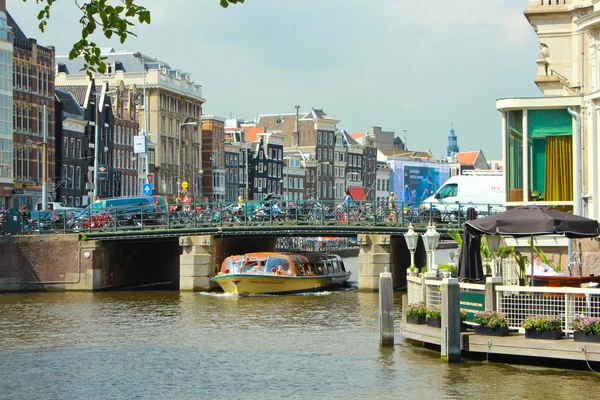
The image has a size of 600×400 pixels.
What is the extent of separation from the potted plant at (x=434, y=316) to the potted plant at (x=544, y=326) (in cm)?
306

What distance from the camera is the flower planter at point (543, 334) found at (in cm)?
2395

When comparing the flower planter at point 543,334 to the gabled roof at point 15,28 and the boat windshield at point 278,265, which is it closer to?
the boat windshield at point 278,265

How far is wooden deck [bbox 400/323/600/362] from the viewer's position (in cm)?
2341

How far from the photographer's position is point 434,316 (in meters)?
27.1

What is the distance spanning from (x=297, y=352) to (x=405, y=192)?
15484 centimetres

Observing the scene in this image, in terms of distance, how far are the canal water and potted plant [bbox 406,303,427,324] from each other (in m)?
0.81

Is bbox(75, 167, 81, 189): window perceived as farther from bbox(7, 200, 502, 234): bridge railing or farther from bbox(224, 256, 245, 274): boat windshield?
bbox(224, 256, 245, 274): boat windshield

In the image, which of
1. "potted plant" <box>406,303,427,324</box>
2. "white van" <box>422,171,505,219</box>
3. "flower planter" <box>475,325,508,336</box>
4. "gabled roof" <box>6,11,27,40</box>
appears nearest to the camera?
"flower planter" <box>475,325,508,336</box>

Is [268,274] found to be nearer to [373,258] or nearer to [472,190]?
[373,258]

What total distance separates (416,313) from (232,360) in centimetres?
481

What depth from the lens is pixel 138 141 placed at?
93.4 metres

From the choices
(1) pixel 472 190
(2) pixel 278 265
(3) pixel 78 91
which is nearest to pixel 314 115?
(3) pixel 78 91

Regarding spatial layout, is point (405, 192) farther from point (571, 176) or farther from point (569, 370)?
point (569, 370)

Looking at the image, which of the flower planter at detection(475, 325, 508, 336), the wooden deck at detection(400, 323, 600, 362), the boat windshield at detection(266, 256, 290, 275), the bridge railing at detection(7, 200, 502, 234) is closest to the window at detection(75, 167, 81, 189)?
the bridge railing at detection(7, 200, 502, 234)
